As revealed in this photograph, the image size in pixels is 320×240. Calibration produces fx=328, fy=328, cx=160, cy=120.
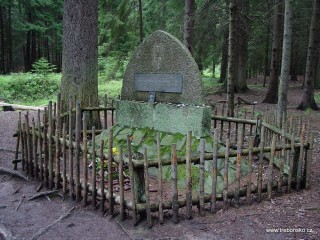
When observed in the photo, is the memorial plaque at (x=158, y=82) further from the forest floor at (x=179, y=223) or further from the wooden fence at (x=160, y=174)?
the forest floor at (x=179, y=223)

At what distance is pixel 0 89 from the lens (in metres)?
18.5

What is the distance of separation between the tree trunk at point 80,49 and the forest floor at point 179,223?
384 centimetres

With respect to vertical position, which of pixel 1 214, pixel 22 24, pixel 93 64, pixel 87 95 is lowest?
pixel 1 214

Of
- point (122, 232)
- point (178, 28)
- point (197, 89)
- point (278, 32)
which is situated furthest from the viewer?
point (178, 28)

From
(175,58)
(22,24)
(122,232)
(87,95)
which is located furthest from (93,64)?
(22,24)

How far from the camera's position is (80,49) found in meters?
8.27

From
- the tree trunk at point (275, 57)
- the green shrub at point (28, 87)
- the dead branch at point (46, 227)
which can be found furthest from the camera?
the green shrub at point (28, 87)

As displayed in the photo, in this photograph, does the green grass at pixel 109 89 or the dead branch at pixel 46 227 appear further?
the green grass at pixel 109 89

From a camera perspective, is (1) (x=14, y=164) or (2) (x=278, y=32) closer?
(1) (x=14, y=164)


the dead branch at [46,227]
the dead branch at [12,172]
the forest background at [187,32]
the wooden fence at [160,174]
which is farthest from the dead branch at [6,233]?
Answer: the forest background at [187,32]

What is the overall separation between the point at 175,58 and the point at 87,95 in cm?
323

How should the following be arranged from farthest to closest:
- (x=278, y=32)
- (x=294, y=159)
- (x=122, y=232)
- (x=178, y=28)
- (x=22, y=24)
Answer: (x=22, y=24)
(x=178, y=28)
(x=278, y=32)
(x=294, y=159)
(x=122, y=232)

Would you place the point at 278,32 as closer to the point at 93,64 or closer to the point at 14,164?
the point at 93,64

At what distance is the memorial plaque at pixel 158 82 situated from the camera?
20.1 ft
